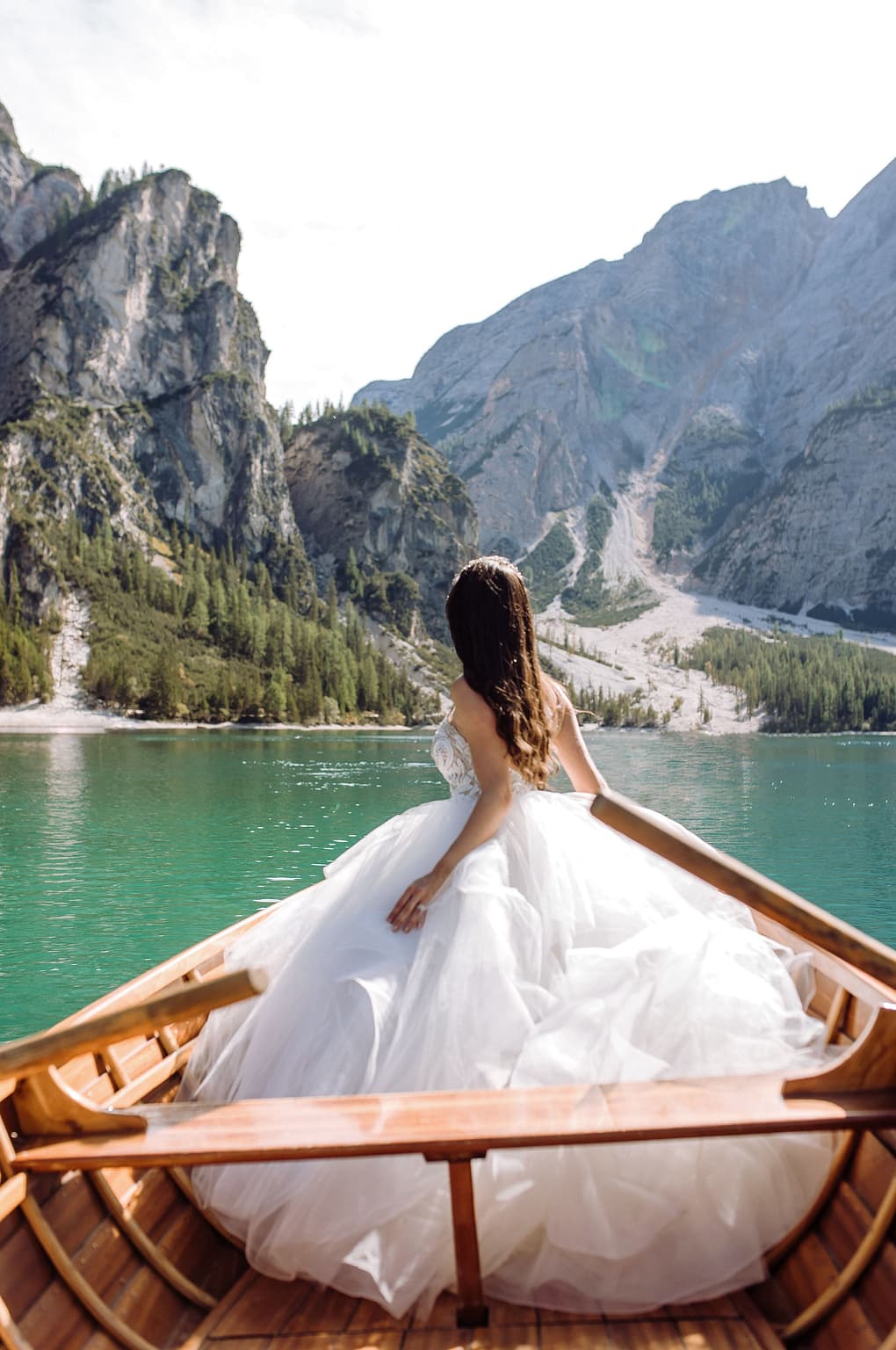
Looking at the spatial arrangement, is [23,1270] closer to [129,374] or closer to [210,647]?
[210,647]

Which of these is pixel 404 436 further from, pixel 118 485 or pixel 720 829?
pixel 720 829

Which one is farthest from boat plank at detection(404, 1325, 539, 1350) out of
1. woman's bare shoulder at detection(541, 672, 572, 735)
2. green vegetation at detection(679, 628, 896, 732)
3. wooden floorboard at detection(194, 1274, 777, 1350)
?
green vegetation at detection(679, 628, 896, 732)

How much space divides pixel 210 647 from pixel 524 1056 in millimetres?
113945

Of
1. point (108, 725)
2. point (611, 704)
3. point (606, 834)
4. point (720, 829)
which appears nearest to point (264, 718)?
point (108, 725)

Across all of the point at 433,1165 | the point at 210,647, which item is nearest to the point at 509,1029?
the point at 433,1165

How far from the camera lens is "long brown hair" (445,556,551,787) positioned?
3664 millimetres

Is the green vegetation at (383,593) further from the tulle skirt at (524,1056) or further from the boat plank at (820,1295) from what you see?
the boat plank at (820,1295)

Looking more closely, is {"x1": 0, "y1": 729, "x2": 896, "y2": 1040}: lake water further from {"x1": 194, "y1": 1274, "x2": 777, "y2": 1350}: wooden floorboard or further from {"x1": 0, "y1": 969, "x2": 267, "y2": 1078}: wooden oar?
{"x1": 0, "y1": 969, "x2": 267, "y2": 1078}: wooden oar

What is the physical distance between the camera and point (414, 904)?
339 cm

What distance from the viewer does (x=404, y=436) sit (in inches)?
6437

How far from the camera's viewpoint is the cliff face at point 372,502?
6029 inches

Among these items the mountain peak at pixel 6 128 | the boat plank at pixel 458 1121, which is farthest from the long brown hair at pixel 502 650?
the mountain peak at pixel 6 128

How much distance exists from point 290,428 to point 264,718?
79.5m

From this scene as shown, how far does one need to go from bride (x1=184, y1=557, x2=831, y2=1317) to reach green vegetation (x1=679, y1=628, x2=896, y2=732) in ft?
450
